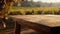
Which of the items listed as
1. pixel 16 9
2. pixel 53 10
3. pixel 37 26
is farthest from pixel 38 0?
pixel 37 26

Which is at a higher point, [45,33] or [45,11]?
[45,33]

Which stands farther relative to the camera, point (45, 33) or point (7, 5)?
point (7, 5)

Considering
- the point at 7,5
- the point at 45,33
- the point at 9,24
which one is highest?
the point at 7,5

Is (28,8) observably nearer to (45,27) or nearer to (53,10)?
(53,10)

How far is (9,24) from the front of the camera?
4.36m

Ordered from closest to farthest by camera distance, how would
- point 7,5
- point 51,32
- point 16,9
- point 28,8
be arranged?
point 51,32 < point 7,5 < point 16,9 < point 28,8

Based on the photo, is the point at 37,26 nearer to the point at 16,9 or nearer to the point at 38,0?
the point at 16,9

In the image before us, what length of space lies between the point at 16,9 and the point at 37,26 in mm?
3090

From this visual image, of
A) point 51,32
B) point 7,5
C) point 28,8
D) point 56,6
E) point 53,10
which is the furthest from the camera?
point 56,6

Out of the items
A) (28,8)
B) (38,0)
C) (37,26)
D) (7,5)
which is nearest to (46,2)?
(38,0)

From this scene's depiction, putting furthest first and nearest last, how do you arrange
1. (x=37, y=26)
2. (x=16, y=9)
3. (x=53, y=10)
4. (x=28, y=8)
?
1. (x=53, y=10)
2. (x=28, y=8)
3. (x=16, y=9)
4. (x=37, y=26)

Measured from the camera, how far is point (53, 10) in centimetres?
514

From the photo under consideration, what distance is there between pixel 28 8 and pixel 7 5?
111 inches

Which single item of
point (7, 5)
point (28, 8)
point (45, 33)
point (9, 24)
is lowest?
point (9, 24)
